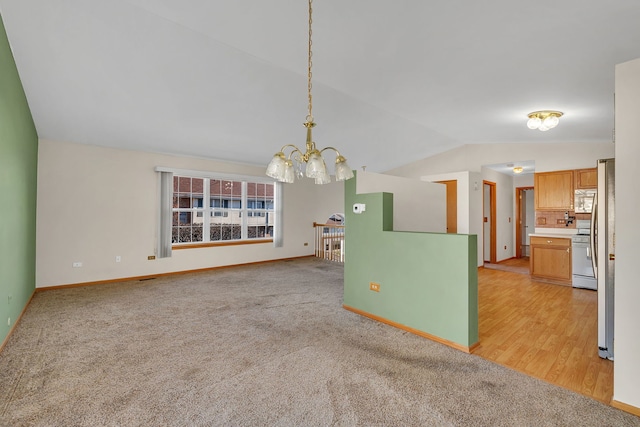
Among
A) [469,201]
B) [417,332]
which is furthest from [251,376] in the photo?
[469,201]

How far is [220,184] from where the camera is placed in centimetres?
671

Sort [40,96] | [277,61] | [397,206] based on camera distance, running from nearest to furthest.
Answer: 1. [277,61]
2. [40,96]
3. [397,206]

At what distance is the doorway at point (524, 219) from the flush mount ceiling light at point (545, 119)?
16.3ft

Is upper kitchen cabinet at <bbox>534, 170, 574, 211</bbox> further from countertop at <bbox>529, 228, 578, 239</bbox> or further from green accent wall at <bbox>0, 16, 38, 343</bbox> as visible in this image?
green accent wall at <bbox>0, 16, 38, 343</bbox>

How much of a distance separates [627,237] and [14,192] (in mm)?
5401

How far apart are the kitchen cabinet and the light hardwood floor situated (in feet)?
1.13

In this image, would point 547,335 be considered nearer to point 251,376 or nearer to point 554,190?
point 251,376

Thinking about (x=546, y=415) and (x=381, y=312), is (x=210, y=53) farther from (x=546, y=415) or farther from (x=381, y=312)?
(x=546, y=415)

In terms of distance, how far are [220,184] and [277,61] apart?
4117 mm

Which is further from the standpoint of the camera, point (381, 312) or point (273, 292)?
point (273, 292)

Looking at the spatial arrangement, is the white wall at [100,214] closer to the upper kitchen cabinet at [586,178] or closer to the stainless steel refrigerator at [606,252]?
the stainless steel refrigerator at [606,252]

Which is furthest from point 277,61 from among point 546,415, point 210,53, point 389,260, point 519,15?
point 546,415

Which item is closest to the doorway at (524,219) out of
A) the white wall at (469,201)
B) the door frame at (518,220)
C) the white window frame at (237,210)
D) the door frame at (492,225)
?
the door frame at (518,220)

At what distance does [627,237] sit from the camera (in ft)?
6.43
